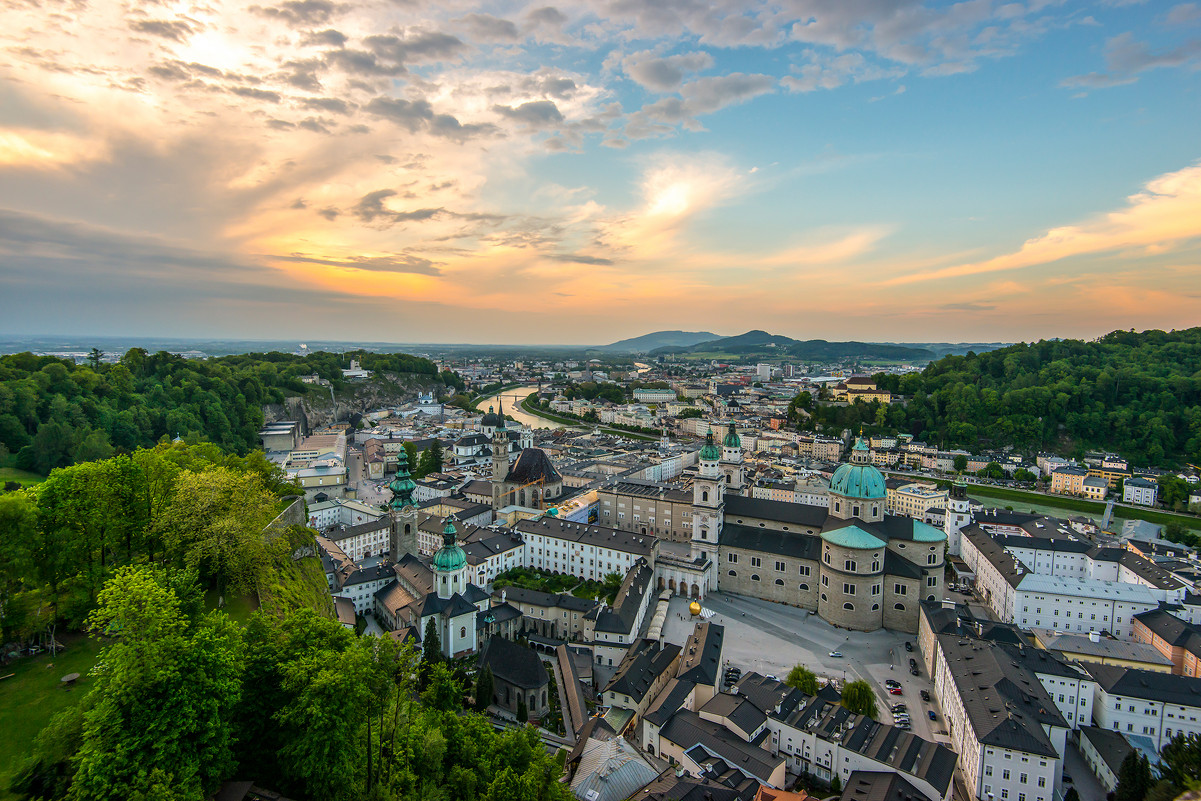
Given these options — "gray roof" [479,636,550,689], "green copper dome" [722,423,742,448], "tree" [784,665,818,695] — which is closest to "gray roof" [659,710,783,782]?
"tree" [784,665,818,695]

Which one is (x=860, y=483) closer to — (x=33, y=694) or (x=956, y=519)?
(x=956, y=519)

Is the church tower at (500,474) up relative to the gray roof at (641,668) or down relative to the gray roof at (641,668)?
up

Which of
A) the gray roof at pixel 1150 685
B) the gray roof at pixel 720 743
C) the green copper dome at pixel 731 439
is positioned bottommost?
the gray roof at pixel 720 743

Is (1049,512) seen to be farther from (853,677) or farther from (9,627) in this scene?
(9,627)

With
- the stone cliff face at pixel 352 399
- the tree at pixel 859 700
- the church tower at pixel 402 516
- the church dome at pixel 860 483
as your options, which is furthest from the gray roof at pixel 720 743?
the stone cliff face at pixel 352 399

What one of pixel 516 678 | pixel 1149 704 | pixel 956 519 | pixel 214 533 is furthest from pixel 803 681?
pixel 956 519

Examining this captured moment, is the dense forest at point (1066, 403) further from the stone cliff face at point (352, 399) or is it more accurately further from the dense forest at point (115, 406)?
the dense forest at point (115, 406)
